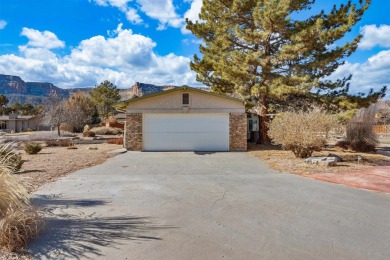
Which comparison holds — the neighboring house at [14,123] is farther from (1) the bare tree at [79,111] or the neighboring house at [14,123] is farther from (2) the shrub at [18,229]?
(2) the shrub at [18,229]

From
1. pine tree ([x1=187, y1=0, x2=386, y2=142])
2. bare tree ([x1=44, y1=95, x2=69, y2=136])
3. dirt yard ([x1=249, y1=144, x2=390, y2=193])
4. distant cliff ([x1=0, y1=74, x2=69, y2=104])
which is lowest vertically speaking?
dirt yard ([x1=249, y1=144, x2=390, y2=193])

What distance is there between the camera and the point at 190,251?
3.75m

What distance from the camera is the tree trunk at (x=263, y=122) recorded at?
18.5 m

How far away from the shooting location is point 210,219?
16.3ft

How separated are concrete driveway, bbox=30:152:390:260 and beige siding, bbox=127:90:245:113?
310 inches

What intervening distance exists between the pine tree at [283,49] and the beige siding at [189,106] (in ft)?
6.99

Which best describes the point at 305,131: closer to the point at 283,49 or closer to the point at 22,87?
the point at 283,49

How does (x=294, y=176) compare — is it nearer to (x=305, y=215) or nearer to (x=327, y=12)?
(x=305, y=215)

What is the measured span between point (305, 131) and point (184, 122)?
6.82 m

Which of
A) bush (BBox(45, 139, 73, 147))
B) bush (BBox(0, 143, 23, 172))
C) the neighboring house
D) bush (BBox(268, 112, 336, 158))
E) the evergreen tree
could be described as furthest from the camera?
the neighboring house

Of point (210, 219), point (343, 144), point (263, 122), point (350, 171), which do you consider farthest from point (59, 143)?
point (343, 144)

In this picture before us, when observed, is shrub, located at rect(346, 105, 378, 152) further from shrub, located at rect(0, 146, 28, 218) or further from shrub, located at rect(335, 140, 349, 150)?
shrub, located at rect(0, 146, 28, 218)

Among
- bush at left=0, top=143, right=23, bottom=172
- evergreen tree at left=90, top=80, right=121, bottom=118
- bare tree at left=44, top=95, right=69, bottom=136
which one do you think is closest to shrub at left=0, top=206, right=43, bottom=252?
bush at left=0, top=143, right=23, bottom=172

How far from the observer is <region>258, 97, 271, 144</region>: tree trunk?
727 inches
